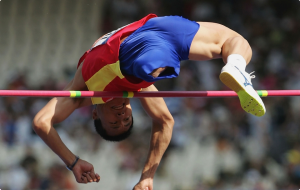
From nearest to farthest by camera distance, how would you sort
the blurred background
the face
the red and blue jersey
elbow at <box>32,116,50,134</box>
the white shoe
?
the white shoe, the red and blue jersey, elbow at <box>32,116,50,134</box>, the face, the blurred background

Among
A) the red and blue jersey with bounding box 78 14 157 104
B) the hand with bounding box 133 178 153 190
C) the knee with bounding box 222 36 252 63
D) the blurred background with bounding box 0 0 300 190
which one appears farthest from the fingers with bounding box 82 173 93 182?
the blurred background with bounding box 0 0 300 190

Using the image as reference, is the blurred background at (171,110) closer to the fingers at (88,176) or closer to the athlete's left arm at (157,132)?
the athlete's left arm at (157,132)

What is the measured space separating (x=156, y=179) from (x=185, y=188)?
0.39 m

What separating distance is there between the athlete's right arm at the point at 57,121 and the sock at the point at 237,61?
1031 millimetres

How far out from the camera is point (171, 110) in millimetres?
5512

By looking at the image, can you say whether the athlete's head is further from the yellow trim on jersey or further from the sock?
the sock

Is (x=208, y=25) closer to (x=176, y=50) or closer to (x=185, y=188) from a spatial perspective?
(x=176, y=50)

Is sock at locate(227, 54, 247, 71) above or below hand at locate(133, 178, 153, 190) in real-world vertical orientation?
above

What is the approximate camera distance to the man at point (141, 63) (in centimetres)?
250

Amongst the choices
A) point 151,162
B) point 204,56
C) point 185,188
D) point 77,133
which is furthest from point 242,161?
point 204,56

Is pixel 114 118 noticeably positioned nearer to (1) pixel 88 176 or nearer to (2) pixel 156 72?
(1) pixel 88 176

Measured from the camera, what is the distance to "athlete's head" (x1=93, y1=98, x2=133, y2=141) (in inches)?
120

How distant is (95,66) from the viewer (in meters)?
2.71

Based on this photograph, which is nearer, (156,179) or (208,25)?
(208,25)
